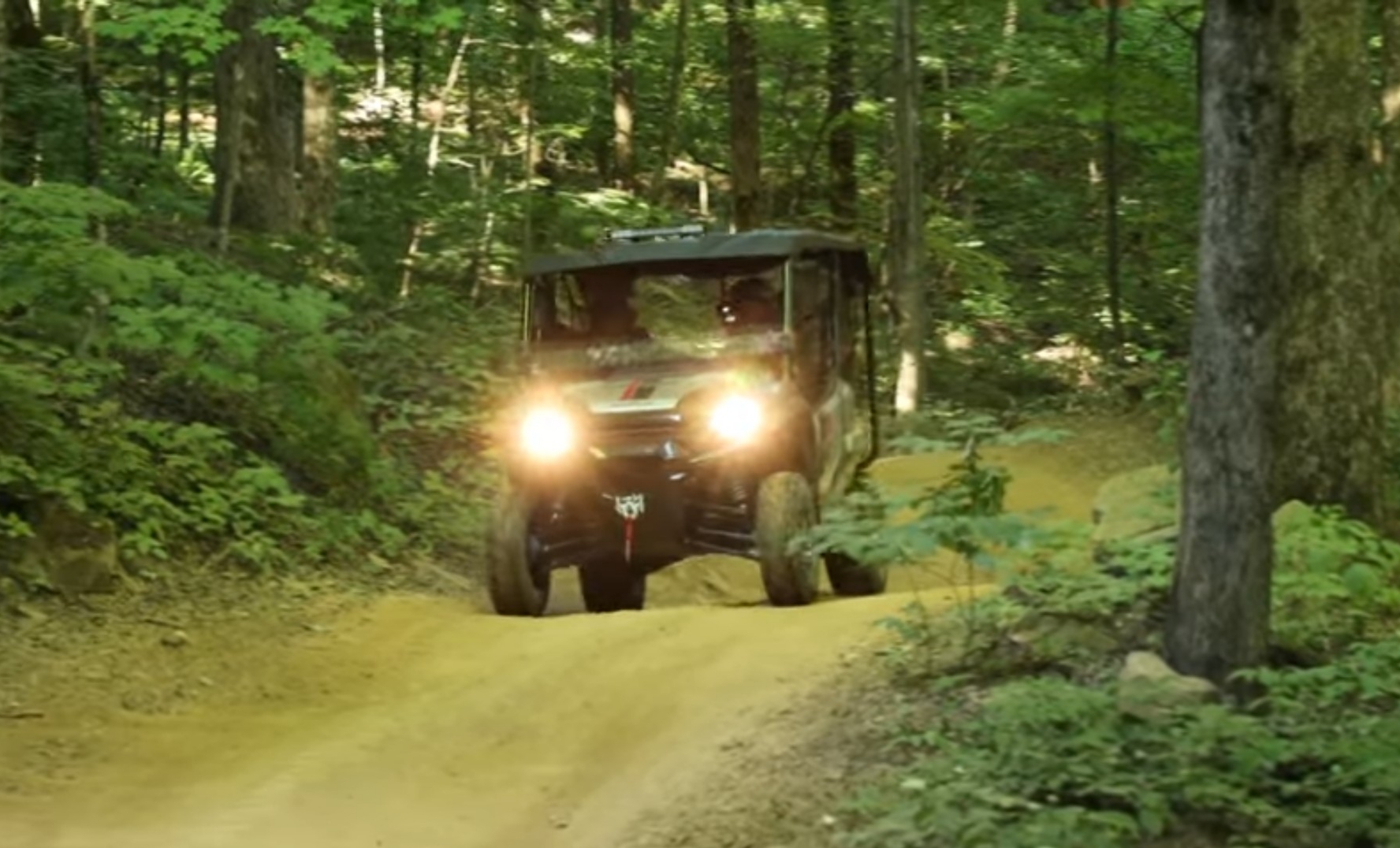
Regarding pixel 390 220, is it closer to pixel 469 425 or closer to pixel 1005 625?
pixel 469 425

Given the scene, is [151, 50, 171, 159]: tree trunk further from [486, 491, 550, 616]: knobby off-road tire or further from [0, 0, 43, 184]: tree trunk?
[486, 491, 550, 616]: knobby off-road tire

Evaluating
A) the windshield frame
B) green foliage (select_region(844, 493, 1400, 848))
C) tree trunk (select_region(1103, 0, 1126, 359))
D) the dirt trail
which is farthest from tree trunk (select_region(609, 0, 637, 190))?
green foliage (select_region(844, 493, 1400, 848))

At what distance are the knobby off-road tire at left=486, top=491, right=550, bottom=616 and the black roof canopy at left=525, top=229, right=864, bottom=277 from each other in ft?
4.93

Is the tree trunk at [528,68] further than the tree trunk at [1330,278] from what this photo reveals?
Yes

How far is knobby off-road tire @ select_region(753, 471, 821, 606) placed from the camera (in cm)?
909

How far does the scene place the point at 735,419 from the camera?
9328 millimetres

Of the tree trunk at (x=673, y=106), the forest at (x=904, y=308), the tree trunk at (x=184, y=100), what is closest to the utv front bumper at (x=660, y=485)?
the forest at (x=904, y=308)

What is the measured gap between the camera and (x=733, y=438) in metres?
9.30

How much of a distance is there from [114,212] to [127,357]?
2.41m

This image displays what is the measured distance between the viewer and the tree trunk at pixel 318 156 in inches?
694

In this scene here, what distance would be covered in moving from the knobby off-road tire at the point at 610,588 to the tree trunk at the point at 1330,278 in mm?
4519

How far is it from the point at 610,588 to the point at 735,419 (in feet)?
7.09

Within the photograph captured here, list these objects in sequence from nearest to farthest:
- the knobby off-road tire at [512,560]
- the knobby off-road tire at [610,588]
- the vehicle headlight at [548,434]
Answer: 1. the vehicle headlight at [548,434]
2. the knobby off-road tire at [512,560]
3. the knobby off-road tire at [610,588]

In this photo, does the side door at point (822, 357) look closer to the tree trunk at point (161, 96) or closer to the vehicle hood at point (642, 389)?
the vehicle hood at point (642, 389)
